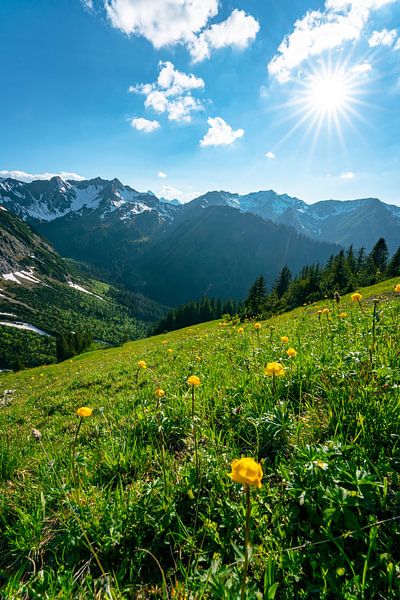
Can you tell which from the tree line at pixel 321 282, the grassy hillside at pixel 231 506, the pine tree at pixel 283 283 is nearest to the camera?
the grassy hillside at pixel 231 506

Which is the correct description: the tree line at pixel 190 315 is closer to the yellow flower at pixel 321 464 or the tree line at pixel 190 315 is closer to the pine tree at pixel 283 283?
the pine tree at pixel 283 283

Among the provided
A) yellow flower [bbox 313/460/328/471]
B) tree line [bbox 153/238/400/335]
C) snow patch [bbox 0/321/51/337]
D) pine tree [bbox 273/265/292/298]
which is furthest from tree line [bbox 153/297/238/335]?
snow patch [bbox 0/321/51/337]

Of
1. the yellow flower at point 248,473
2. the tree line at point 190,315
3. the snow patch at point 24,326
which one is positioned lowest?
the snow patch at point 24,326

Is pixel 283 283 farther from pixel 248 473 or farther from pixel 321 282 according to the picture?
pixel 248 473

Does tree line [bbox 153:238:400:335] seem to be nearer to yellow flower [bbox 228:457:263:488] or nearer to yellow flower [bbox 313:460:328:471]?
yellow flower [bbox 313:460:328:471]

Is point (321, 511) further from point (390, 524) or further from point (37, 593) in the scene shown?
point (37, 593)

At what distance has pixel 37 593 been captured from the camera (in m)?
1.83

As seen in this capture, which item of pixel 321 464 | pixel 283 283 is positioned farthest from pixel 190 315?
pixel 321 464

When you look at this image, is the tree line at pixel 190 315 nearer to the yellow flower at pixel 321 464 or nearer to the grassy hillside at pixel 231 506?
the grassy hillside at pixel 231 506

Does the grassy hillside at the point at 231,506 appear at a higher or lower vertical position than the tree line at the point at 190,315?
higher

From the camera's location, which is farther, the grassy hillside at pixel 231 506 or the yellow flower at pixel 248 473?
the grassy hillside at pixel 231 506

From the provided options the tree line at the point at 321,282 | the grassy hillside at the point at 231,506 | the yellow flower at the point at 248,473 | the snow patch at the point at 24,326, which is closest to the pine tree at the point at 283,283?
the tree line at the point at 321,282

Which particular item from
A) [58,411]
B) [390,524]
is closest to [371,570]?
[390,524]

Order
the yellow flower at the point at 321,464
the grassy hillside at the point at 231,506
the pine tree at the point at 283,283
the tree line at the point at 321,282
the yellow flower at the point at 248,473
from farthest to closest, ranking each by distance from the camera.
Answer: the pine tree at the point at 283,283 < the tree line at the point at 321,282 < the yellow flower at the point at 321,464 < the grassy hillside at the point at 231,506 < the yellow flower at the point at 248,473
